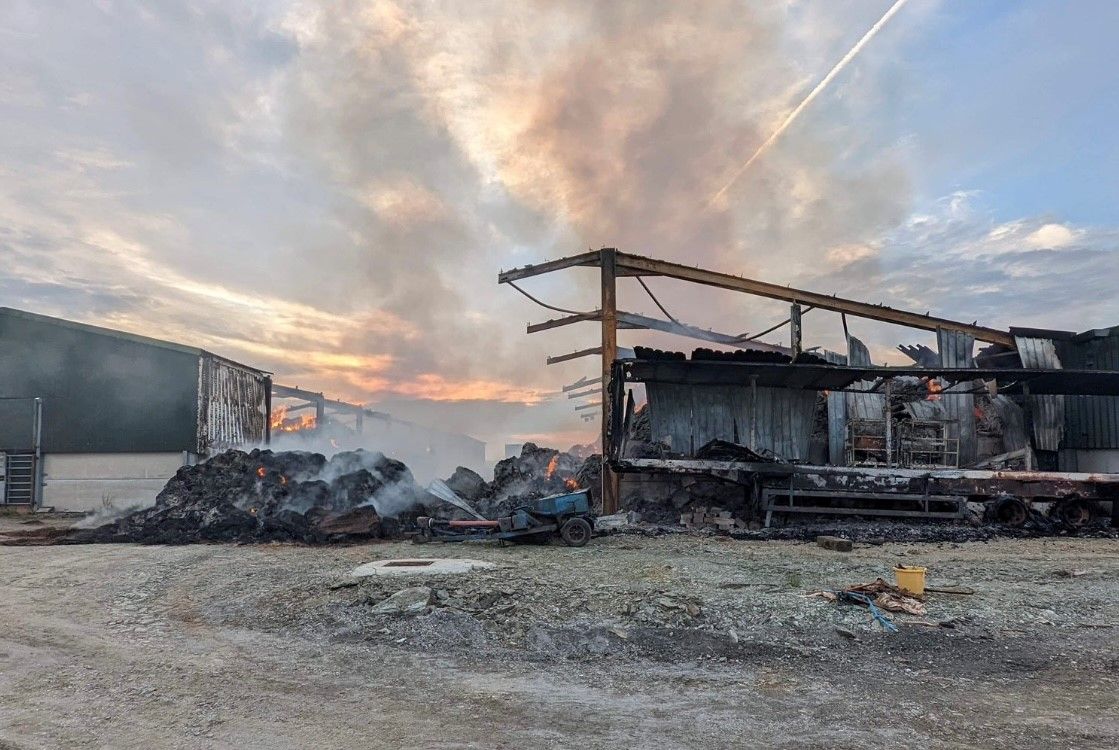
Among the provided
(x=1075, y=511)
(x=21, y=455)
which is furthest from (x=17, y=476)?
(x=1075, y=511)

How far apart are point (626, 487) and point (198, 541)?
10335 millimetres

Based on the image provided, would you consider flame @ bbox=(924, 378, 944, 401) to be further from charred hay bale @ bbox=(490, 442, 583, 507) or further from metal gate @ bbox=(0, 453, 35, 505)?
metal gate @ bbox=(0, 453, 35, 505)

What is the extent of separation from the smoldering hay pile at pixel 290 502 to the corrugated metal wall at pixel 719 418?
403 cm

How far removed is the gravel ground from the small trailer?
1.62 meters

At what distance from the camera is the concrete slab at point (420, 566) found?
984cm

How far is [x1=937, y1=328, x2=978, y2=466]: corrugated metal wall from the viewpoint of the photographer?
18344 millimetres

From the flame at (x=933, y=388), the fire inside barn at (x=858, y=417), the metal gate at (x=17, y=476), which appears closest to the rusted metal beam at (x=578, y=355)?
the fire inside barn at (x=858, y=417)

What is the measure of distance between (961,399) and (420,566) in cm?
1619

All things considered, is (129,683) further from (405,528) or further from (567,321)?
(567,321)

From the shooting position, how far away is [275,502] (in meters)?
16.6

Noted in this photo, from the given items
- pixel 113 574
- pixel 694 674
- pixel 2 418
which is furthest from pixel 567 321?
pixel 2 418

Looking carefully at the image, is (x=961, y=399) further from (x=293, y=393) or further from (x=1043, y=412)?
(x=293, y=393)

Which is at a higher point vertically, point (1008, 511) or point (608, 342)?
point (608, 342)

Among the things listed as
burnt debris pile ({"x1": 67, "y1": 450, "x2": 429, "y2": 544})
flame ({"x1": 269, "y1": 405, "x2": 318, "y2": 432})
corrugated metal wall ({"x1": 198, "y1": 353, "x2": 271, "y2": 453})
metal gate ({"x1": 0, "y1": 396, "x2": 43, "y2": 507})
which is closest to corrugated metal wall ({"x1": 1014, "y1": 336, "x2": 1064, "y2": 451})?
burnt debris pile ({"x1": 67, "y1": 450, "x2": 429, "y2": 544})
